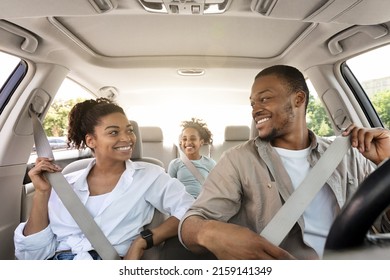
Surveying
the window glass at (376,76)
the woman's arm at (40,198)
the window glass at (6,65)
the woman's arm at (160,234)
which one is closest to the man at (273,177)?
the woman's arm at (160,234)

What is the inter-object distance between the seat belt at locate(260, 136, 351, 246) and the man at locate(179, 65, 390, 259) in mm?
20

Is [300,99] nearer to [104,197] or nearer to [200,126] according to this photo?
[200,126]

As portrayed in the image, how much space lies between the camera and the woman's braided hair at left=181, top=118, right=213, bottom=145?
135 centimetres

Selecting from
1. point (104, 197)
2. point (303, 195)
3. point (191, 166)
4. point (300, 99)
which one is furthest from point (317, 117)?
point (104, 197)

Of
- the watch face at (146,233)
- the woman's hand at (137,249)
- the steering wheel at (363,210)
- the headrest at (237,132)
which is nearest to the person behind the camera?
the steering wheel at (363,210)

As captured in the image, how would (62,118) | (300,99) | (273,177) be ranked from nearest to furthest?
1. (273,177)
2. (300,99)
3. (62,118)

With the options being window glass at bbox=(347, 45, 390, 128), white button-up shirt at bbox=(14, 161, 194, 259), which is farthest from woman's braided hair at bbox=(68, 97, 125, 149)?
window glass at bbox=(347, 45, 390, 128)

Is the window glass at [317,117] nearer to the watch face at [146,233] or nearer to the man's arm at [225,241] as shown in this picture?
the man's arm at [225,241]

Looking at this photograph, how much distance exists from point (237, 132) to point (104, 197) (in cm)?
52

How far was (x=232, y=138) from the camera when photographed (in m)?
1.23

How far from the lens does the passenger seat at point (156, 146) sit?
129cm

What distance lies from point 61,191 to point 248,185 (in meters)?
0.56

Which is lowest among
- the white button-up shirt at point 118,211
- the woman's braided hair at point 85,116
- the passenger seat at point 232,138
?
the white button-up shirt at point 118,211
